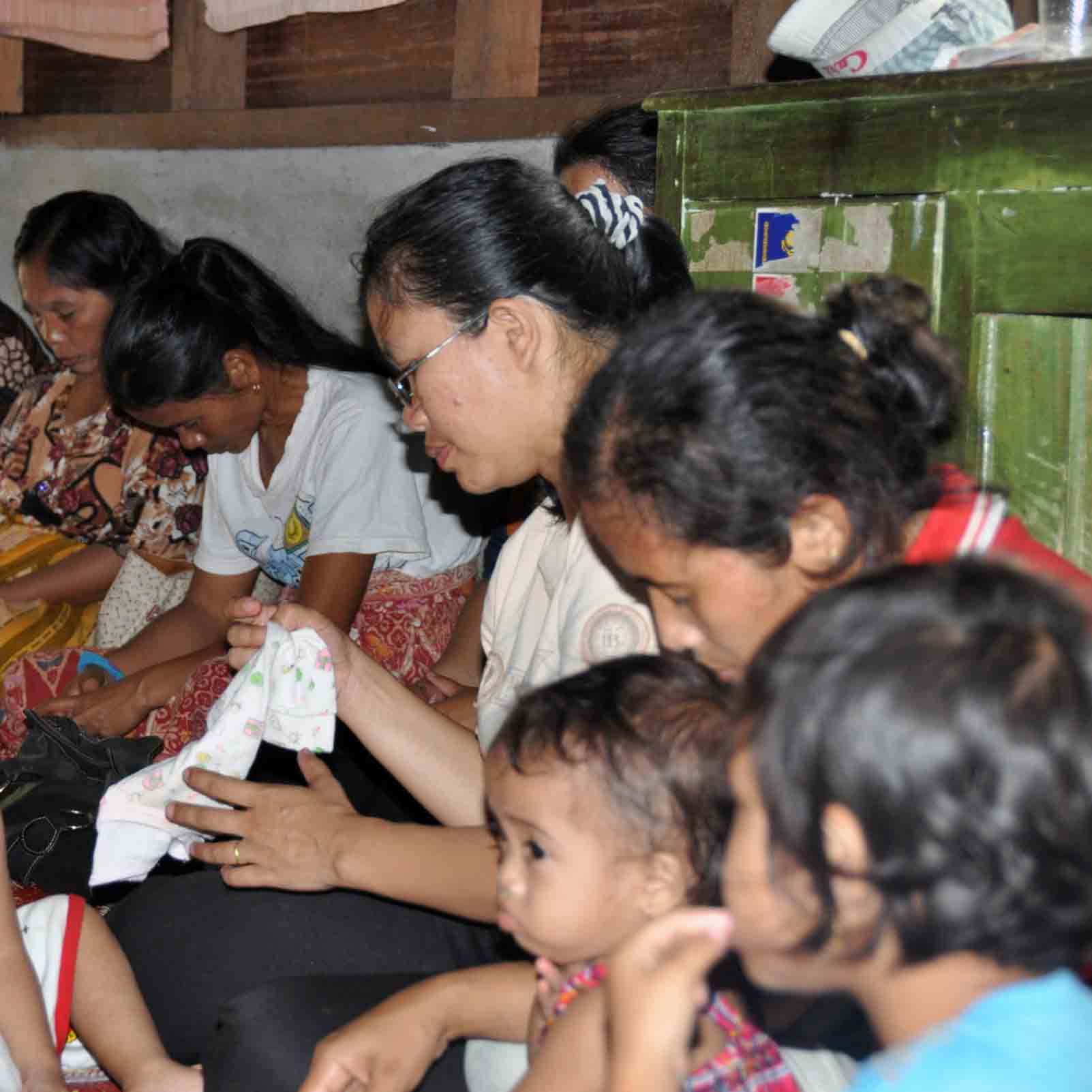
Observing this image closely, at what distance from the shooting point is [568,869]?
162 cm

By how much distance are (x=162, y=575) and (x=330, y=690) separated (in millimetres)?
1720

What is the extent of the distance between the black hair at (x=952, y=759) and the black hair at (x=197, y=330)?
246 centimetres

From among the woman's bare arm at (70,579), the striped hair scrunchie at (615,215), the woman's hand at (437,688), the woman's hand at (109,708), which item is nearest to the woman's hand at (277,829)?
the woman's hand at (437,688)

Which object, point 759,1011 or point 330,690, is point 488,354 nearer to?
point 330,690

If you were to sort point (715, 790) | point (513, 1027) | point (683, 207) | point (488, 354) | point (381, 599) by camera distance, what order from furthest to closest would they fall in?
point (381, 599)
point (683, 207)
point (488, 354)
point (513, 1027)
point (715, 790)

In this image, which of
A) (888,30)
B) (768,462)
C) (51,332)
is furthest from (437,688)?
(51,332)

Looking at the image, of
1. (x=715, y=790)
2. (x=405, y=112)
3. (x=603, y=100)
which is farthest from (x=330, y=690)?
(x=405, y=112)

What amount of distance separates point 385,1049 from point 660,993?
70cm

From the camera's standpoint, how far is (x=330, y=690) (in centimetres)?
224

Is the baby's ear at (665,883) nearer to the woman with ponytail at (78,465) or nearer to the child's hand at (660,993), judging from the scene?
the child's hand at (660,993)

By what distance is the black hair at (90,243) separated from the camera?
398 cm

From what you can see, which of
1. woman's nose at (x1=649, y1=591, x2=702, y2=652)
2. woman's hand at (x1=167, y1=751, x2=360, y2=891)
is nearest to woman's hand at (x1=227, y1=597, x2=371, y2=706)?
woman's hand at (x1=167, y1=751, x2=360, y2=891)

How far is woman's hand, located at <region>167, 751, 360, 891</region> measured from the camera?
2070mm

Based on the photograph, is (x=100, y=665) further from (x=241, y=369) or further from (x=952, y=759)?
(x=952, y=759)
